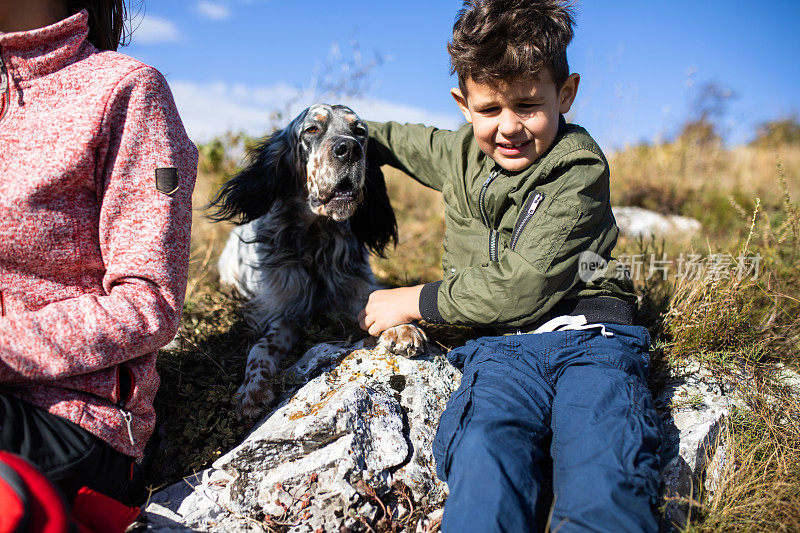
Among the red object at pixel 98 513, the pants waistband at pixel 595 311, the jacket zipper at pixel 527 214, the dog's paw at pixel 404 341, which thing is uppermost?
the jacket zipper at pixel 527 214

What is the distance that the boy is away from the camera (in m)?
1.58

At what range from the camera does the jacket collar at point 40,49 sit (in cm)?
143

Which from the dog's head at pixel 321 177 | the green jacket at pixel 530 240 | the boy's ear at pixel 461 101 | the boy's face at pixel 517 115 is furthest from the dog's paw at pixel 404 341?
the boy's ear at pixel 461 101

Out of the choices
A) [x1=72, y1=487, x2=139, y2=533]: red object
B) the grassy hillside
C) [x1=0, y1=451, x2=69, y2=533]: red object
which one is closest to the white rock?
the grassy hillside

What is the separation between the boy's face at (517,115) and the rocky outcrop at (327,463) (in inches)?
36.8

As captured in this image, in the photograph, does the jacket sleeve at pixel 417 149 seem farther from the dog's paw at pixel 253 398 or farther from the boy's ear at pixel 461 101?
the dog's paw at pixel 253 398

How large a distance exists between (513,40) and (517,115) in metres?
0.26

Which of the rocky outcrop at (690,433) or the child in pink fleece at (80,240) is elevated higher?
the child in pink fleece at (80,240)

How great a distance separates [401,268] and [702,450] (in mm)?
2356

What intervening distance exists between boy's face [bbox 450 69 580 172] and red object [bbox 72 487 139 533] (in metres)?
1.66

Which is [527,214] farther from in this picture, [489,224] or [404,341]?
[404,341]

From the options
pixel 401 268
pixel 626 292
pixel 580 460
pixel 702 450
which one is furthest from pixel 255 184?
pixel 702 450

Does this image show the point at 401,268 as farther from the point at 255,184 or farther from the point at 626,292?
the point at 626,292

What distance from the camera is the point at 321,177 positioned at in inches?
103
